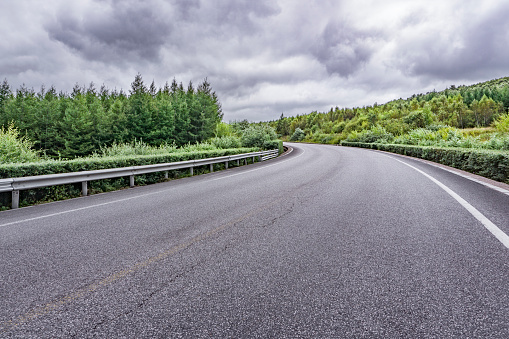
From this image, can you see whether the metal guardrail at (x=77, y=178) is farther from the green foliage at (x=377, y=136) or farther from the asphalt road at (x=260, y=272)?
the green foliage at (x=377, y=136)

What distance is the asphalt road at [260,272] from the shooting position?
6.61 ft

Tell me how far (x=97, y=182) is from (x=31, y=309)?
7339 millimetres

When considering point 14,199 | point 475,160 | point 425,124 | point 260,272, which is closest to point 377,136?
→ point 425,124

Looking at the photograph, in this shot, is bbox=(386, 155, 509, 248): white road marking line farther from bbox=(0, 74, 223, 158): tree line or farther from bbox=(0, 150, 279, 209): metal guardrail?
bbox=(0, 74, 223, 158): tree line

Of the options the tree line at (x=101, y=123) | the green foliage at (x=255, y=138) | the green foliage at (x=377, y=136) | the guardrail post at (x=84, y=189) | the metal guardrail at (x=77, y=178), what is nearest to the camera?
the metal guardrail at (x=77, y=178)

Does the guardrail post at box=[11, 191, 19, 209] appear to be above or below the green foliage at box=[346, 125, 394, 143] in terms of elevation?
below

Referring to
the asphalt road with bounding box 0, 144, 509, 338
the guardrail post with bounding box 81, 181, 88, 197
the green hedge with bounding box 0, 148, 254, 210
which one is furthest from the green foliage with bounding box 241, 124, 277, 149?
the asphalt road with bounding box 0, 144, 509, 338

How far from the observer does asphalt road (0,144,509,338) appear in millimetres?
2014

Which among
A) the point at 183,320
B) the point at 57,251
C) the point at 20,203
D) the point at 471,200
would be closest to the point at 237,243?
the point at 183,320

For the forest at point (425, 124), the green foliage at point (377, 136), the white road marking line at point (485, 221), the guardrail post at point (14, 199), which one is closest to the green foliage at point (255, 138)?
the forest at point (425, 124)

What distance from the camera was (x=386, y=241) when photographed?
3648 mm

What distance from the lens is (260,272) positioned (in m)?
2.82

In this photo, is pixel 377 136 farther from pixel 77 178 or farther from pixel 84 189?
pixel 77 178

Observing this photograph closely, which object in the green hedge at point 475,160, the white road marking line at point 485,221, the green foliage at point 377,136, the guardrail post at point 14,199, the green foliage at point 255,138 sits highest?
the green foliage at point 377,136
